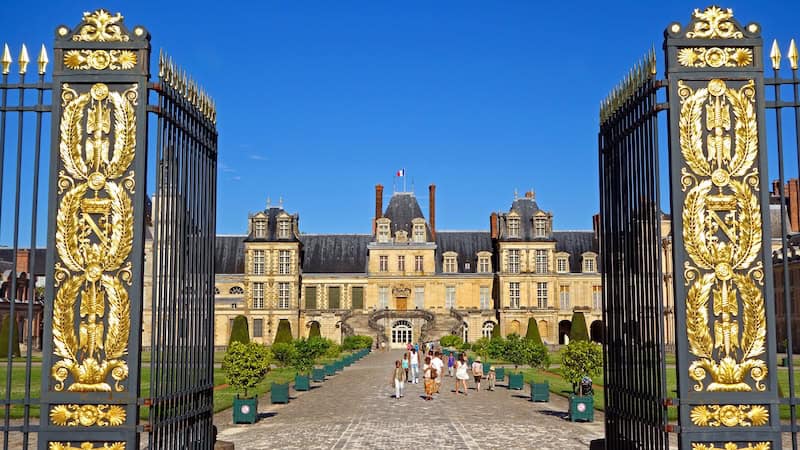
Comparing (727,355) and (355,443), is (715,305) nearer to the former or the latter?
(727,355)

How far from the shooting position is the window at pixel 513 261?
54.5m

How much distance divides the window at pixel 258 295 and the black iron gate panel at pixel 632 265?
158ft

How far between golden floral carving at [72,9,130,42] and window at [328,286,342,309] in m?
51.2

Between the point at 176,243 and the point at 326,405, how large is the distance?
12379mm

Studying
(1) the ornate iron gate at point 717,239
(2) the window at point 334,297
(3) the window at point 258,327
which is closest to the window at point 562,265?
(2) the window at point 334,297

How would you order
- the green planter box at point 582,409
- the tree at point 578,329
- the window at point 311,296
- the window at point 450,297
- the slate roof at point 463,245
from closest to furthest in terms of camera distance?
1. the green planter box at point 582,409
2. the tree at point 578,329
3. the window at point 450,297
4. the window at point 311,296
5. the slate roof at point 463,245

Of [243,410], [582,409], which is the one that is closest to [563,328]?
[582,409]

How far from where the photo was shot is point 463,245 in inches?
2307

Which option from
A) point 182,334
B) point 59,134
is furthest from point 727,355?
point 59,134

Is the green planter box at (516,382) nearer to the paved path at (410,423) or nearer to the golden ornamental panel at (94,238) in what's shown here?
the paved path at (410,423)

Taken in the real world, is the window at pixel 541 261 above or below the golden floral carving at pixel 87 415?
above

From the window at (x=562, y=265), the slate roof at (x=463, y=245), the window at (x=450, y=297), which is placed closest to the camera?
the window at (x=562, y=265)

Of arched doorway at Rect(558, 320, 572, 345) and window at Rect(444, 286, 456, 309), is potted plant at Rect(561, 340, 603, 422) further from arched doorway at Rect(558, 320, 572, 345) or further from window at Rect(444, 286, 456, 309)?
window at Rect(444, 286, 456, 309)

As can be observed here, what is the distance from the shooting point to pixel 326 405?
18094mm
